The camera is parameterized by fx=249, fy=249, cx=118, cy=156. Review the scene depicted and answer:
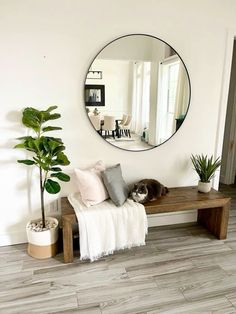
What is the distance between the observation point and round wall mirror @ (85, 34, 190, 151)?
2.33 m

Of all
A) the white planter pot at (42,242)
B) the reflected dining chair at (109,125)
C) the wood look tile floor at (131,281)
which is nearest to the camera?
the wood look tile floor at (131,281)

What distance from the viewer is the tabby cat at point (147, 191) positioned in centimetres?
229

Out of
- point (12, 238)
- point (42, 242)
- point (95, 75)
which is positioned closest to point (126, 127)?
point (95, 75)

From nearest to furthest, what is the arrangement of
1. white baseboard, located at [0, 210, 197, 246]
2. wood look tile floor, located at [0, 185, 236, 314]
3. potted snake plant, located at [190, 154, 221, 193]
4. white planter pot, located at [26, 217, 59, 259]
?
wood look tile floor, located at [0, 185, 236, 314], white planter pot, located at [26, 217, 59, 259], potted snake plant, located at [190, 154, 221, 193], white baseboard, located at [0, 210, 197, 246]

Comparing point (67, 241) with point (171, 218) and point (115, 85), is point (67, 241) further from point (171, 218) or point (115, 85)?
point (115, 85)

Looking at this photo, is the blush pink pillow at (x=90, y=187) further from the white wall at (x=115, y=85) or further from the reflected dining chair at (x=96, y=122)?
the white wall at (x=115, y=85)

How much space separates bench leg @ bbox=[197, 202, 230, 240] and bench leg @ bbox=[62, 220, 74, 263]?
149 centimetres

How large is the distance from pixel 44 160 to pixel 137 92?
112 cm

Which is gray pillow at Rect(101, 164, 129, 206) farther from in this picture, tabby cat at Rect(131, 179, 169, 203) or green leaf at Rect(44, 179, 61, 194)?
green leaf at Rect(44, 179, 61, 194)

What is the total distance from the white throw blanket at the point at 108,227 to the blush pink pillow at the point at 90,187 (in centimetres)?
5

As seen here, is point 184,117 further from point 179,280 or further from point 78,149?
point 179,280

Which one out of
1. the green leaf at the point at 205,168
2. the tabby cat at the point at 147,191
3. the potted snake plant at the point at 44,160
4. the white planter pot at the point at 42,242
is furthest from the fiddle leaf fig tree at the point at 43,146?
the green leaf at the point at 205,168

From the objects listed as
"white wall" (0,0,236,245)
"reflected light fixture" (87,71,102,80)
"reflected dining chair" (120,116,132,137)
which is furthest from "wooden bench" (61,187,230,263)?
"reflected light fixture" (87,71,102,80)

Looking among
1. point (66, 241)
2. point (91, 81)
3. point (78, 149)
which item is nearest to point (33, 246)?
point (66, 241)
